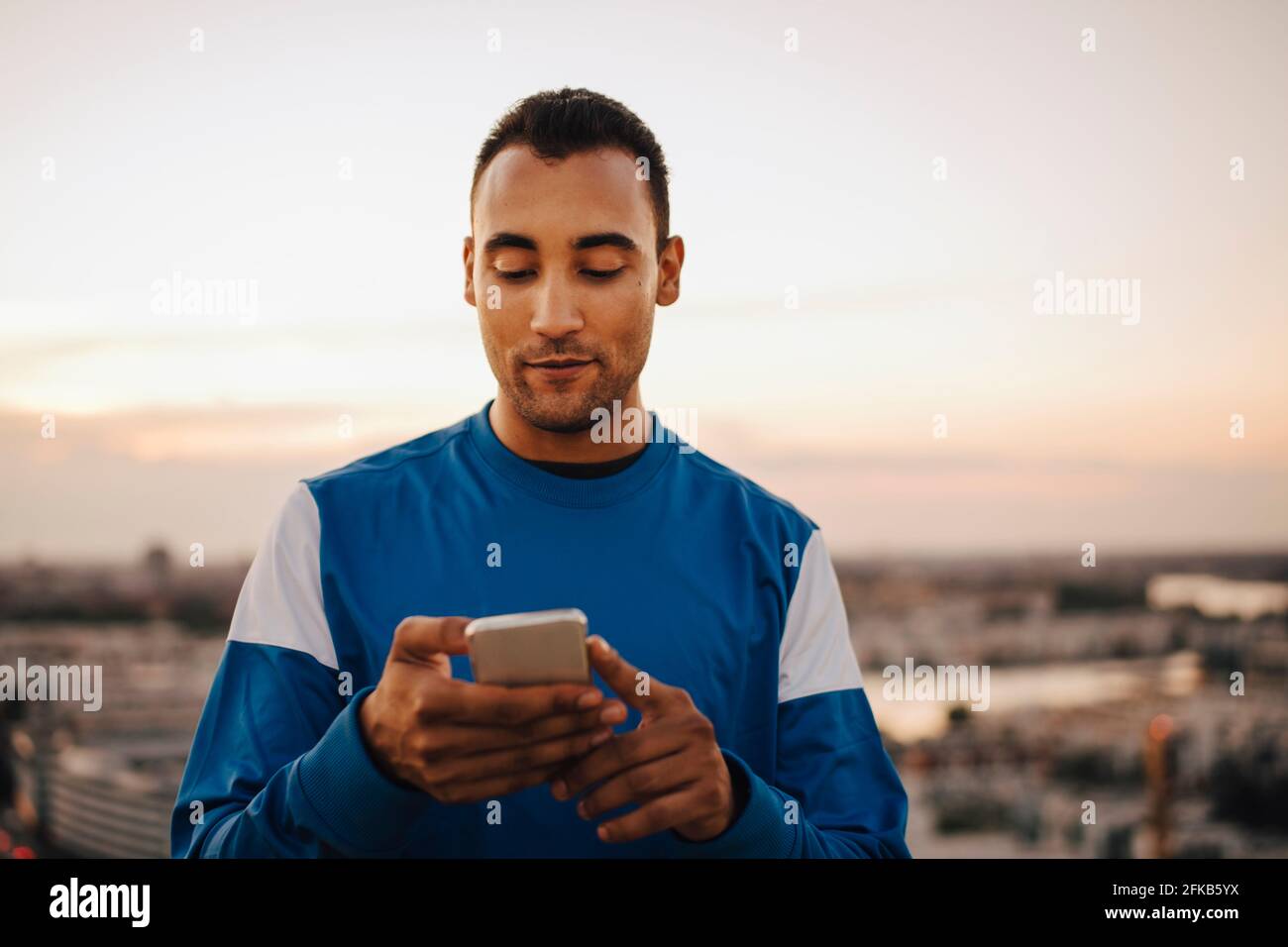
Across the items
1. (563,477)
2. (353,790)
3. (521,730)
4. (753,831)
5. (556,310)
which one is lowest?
(753,831)

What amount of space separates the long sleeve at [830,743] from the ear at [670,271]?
716mm

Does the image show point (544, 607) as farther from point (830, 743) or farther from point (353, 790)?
point (830, 743)

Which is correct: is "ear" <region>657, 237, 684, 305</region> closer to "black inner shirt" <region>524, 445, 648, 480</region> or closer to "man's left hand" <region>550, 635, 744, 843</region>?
"black inner shirt" <region>524, 445, 648, 480</region>

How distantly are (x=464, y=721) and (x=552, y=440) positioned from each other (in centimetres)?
83

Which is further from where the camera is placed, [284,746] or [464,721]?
[284,746]

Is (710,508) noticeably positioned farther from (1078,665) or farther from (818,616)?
(1078,665)

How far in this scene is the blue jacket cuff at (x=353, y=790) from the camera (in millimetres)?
1772

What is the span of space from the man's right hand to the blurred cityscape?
99.1ft

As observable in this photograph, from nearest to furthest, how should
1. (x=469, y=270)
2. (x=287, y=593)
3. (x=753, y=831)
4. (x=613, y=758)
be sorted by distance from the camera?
(x=613, y=758) → (x=753, y=831) → (x=287, y=593) → (x=469, y=270)

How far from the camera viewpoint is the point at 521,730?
1.67 m

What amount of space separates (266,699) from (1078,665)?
2747 inches

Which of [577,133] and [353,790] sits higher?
[577,133]

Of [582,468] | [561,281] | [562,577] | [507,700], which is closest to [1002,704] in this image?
[582,468]
